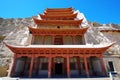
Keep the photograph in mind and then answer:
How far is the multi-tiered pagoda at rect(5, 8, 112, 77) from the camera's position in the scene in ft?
36.5

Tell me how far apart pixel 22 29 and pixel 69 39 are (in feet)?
47.1

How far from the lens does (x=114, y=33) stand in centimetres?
2362

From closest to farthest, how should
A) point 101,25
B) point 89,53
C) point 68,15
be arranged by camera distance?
point 89,53 → point 68,15 → point 101,25

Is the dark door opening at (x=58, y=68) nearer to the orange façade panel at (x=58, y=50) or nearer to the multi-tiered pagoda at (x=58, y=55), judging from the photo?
the multi-tiered pagoda at (x=58, y=55)

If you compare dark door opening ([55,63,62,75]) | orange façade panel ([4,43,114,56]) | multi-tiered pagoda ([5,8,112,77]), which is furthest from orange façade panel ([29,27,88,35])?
dark door opening ([55,63,62,75])

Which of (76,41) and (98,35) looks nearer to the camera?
(76,41)

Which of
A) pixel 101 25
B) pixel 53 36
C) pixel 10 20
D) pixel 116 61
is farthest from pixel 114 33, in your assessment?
pixel 10 20

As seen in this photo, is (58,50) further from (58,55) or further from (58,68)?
(58,68)

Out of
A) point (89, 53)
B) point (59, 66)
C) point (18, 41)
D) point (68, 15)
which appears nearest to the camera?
point (89, 53)

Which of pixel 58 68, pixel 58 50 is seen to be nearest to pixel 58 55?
pixel 58 50

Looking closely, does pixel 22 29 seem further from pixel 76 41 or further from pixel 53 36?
pixel 76 41

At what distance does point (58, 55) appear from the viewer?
1130cm

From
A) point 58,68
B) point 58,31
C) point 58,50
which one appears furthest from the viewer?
point 58,31

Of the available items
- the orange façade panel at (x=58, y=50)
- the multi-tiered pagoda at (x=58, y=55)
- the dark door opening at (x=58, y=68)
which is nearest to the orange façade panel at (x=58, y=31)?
the multi-tiered pagoda at (x=58, y=55)
